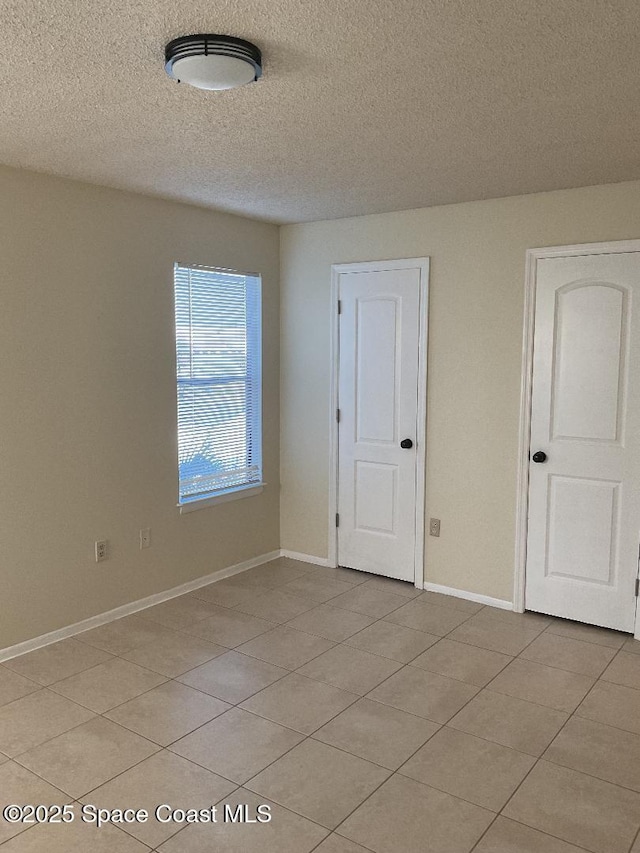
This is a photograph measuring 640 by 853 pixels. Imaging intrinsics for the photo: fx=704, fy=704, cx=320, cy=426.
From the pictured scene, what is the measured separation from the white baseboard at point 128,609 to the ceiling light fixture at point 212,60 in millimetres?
2752

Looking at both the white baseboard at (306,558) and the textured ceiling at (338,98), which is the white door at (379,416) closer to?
the white baseboard at (306,558)

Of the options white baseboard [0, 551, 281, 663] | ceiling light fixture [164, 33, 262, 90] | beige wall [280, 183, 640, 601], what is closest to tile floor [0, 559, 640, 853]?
white baseboard [0, 551, 281, 663]

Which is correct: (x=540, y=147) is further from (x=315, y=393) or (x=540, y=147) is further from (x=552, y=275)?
(x=315, y=393)

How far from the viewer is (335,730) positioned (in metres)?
2.81

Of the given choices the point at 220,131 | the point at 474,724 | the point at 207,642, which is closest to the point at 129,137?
the point at 220,131

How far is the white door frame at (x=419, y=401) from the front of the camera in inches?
169

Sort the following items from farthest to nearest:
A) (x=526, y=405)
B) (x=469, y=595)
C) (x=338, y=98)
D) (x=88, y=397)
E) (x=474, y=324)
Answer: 1. (x=469, y=595)
2. (x=474, y=324)
3. (x=526, y=405)
4. (x=88, y=397)
5. (x=338, y=98)

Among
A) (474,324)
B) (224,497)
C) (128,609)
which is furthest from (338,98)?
(128,609)

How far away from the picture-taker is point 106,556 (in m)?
3.88

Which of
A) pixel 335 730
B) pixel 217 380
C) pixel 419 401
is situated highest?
pixel 217 380

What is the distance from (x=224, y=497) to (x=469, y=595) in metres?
1.66

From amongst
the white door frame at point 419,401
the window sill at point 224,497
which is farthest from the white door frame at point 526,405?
the window sill at point 224,497

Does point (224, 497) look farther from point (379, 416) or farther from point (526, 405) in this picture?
point (526, 405)

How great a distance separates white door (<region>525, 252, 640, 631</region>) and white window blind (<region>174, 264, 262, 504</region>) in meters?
1.87
